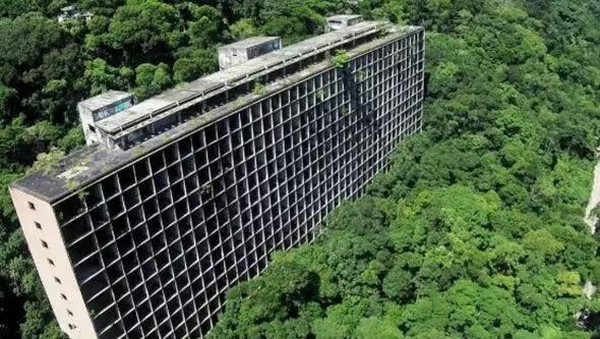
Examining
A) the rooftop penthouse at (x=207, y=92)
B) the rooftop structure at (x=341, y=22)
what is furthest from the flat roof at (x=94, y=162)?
the rooftop structure at (x=341, y=22)

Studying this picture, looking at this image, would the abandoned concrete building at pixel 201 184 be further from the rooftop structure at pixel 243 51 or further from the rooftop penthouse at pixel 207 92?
the rooftop structure at pixel 243 51

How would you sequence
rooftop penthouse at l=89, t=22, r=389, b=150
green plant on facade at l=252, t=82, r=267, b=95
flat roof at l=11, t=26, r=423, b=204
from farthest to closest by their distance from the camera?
green plant on facade at l=252, t=82, r=267, b=95 → rooftop penthouse at l=89, t=22, r=389, b=150 → flat roof at l=11, t=26, r=423, b=204

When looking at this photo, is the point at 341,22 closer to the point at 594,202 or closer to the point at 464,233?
the point at 464,233

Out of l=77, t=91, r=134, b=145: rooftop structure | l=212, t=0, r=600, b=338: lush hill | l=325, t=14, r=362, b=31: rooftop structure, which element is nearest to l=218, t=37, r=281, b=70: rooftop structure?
l=325, t=14, r=362, b=31: rooftop structure

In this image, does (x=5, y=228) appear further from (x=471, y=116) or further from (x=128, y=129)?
(x=471, y=116)

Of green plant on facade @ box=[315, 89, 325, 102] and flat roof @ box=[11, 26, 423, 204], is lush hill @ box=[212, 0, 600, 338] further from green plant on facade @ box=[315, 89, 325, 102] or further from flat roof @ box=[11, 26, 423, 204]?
flat roof @ box=[11, 26, 423, 204]

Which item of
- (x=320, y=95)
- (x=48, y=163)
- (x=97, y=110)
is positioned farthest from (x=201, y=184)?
(x=320, y=95)

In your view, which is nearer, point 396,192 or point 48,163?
point 48,163
